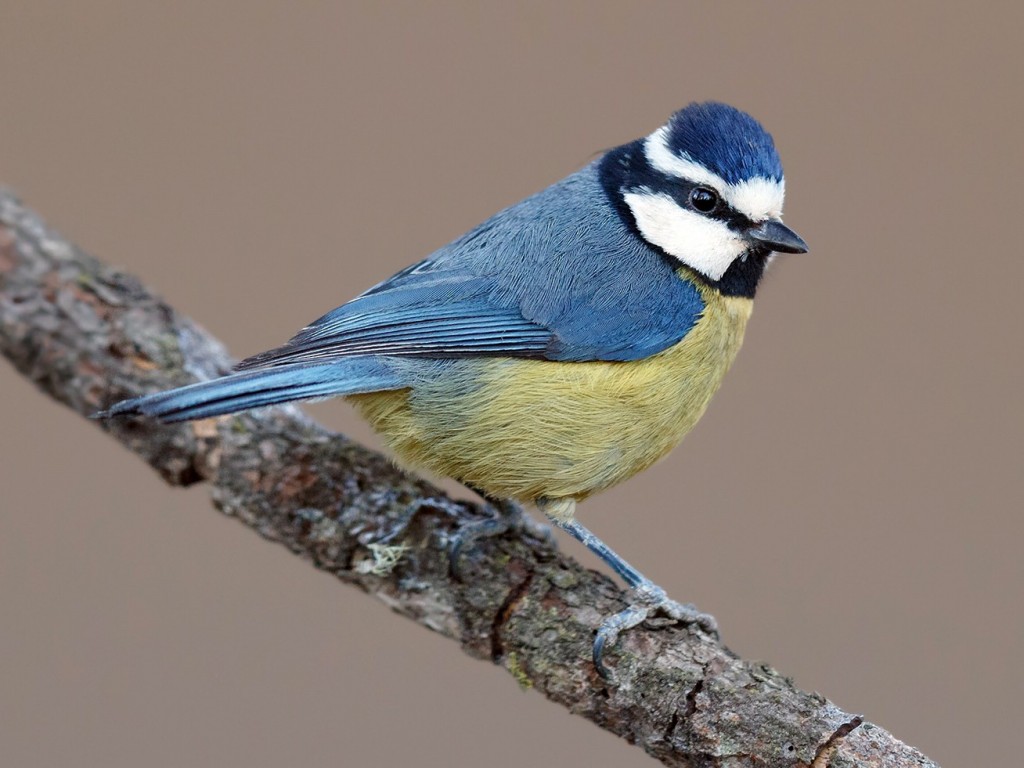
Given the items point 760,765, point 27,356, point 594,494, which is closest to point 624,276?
point 594,494

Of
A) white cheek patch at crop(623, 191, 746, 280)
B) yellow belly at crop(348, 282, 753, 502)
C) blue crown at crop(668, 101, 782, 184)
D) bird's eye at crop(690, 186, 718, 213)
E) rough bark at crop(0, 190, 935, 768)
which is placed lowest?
rough bark at crop(0, 190, 935, 768)

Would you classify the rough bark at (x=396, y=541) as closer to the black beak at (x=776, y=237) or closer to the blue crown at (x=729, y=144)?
the black beak at (x=776, y=237)

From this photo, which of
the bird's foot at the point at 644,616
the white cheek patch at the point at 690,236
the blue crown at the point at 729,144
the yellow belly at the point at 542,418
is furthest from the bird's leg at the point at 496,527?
the blue crown at the point at 729,144

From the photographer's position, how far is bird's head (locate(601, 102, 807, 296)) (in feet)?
8.86

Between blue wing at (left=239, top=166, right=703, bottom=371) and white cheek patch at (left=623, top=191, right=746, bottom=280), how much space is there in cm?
5

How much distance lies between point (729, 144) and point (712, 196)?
14cm

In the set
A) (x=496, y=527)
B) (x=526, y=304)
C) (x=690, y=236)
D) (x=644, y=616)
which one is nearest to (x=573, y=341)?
(x=526, y=304)

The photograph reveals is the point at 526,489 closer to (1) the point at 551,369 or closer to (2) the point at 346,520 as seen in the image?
(1) the point at 551,369

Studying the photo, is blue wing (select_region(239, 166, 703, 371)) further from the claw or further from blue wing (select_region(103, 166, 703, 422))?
the claw

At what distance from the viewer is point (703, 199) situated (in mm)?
2775

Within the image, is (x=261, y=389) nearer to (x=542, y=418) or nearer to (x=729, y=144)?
(x=542, y=418)

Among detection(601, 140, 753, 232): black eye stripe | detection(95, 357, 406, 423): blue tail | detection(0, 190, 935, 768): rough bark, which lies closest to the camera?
detection(0, 190, 935, 768): rough bark

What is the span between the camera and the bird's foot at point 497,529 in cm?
281

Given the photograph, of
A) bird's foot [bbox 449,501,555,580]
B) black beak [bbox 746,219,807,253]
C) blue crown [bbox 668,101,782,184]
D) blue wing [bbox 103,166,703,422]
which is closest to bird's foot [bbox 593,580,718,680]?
bird's foot [bbox 449,501,555,580]
